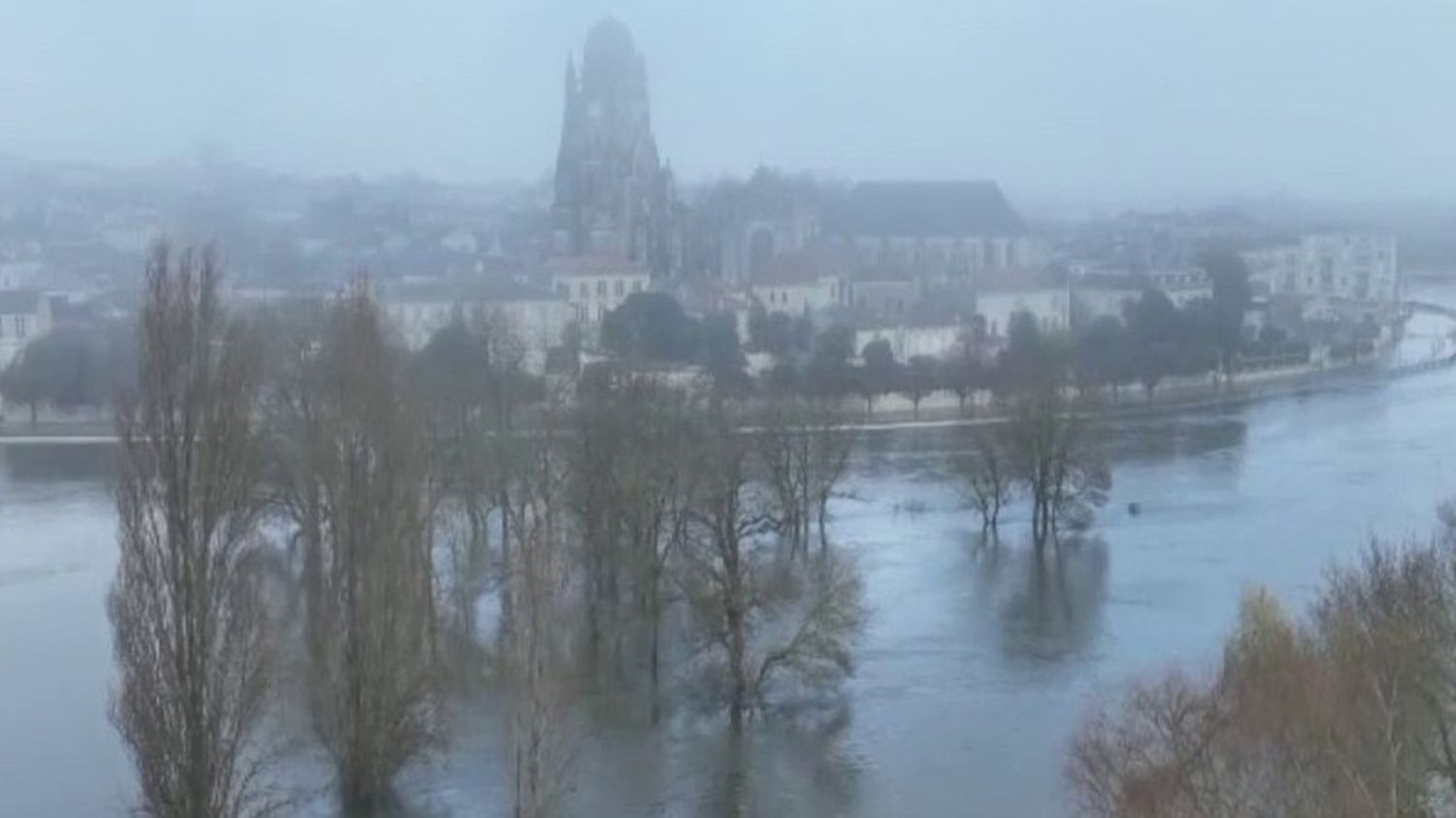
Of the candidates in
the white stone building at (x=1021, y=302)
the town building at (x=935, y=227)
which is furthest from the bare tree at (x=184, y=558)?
the town building at (x=935, y=227)

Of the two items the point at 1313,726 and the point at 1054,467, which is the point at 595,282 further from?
the point at 1313,726

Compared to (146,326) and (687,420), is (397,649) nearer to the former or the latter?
(146,326)

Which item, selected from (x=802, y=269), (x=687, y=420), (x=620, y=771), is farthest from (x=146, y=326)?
(x=802, y=269)

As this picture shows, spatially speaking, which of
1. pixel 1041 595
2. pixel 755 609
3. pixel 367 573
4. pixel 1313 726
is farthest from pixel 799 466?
pixel 1313 726

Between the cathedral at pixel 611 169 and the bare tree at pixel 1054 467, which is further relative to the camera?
the cathedral at pixel 611 169

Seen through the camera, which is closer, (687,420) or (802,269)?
(687,420)

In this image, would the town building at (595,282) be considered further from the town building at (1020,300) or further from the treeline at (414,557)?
the treeline at (414,557)
